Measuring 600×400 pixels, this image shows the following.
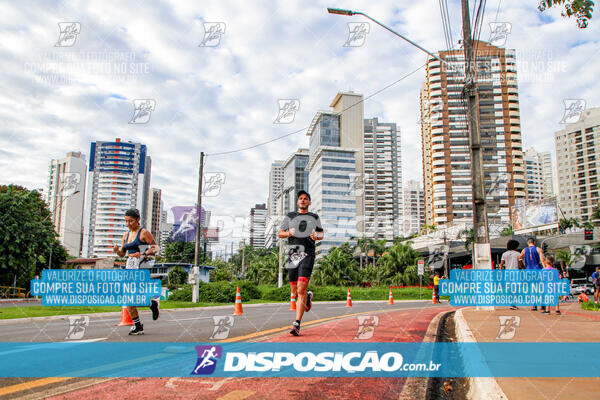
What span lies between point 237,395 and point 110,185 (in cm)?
14980

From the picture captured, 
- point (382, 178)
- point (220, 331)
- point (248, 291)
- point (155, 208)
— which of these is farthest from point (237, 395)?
point (382, 178)

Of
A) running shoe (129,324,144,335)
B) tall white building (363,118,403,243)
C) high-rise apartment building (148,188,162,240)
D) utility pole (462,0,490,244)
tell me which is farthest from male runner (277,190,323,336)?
tall white building (363,118,403,243)

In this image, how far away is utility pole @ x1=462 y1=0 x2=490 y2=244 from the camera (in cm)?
1007

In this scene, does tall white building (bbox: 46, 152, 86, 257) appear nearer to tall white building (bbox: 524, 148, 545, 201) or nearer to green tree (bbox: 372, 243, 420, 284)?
green tree (bbox: 372, 243, 420, 284)

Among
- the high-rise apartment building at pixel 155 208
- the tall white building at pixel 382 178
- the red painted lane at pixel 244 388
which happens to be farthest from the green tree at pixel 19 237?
the tall white building at pixel 382 178

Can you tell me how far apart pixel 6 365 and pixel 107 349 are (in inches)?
40.0

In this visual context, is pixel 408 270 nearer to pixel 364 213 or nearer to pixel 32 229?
pixel 32 229

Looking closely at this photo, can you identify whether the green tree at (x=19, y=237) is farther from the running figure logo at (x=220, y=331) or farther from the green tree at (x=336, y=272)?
the running figure logo at (x=220, y=331)

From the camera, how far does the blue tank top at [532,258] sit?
378 inches

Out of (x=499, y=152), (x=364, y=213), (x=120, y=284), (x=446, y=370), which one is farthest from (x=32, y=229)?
(x=364, y=213)

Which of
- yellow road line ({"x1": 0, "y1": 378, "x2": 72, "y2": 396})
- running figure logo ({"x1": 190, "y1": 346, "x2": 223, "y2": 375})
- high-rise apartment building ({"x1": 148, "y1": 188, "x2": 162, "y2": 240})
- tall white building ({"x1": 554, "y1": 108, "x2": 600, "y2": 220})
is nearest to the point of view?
yellow road line ({"x1": 0, "y1": 378, "x2": 72, "y2": 396})

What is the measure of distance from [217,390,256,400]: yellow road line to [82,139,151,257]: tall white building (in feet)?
450

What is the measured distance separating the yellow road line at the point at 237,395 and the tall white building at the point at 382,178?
162 m

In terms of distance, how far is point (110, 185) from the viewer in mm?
138500
